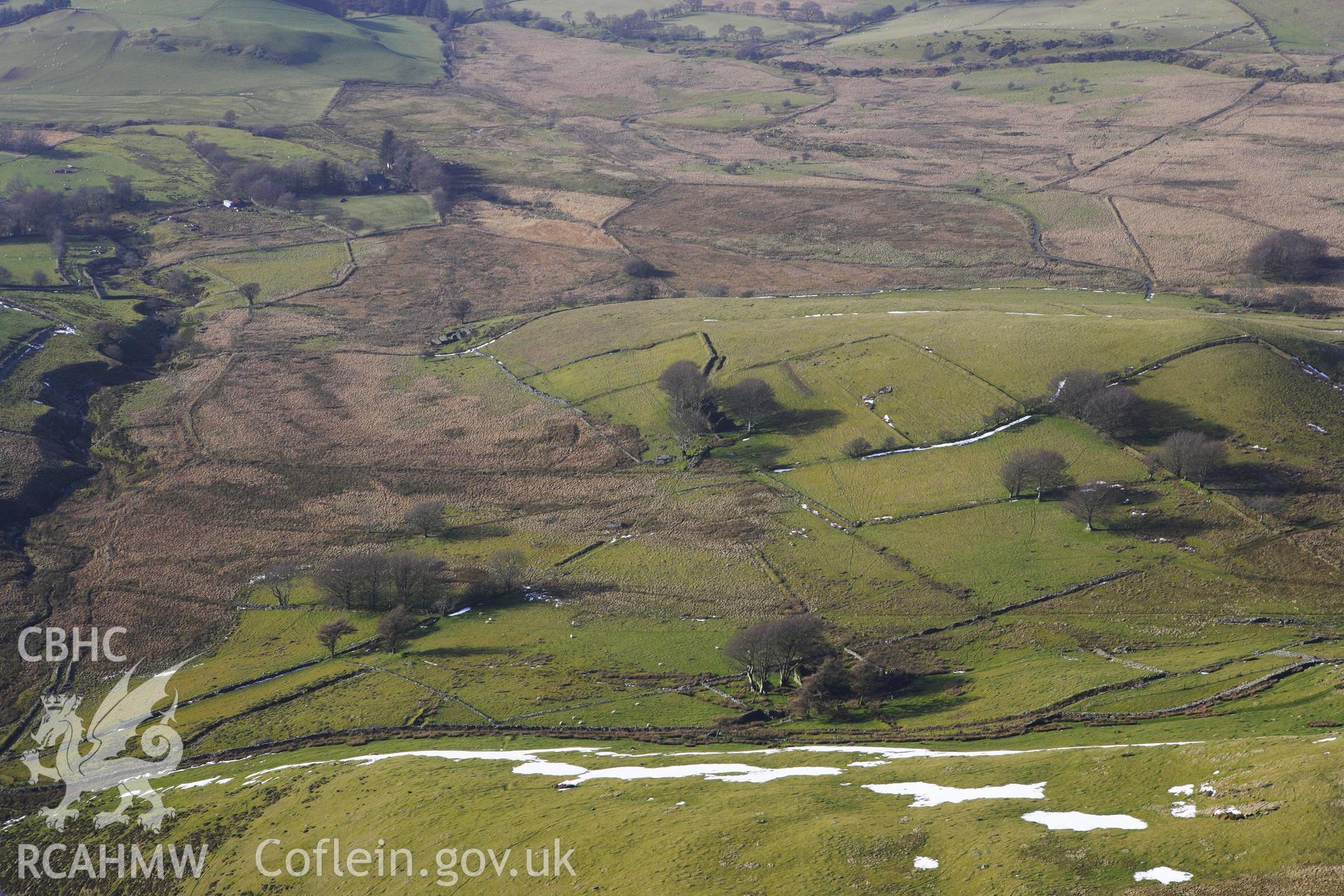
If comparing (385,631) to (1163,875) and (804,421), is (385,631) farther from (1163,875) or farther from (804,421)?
(1163,875)

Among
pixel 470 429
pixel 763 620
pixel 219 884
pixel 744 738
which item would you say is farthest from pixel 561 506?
pixel 219 884

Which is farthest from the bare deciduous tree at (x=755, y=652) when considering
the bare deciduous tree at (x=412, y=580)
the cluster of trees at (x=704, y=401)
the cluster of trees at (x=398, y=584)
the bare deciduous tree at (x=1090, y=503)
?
the cluster of trees at (x=704, y=401)

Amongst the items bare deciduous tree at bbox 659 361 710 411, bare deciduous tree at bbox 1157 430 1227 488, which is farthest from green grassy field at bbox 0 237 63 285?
bare deciduous tree at bbox 1157 430 1227 488

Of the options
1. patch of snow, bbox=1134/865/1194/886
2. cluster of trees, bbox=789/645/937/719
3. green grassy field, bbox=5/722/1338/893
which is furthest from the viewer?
cluster of trees, bbox=789/645/937/719

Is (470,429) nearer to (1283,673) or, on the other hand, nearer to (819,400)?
(819,400)

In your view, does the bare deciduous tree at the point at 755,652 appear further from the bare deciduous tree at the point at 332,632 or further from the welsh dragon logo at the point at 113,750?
the welsh dragon logo at the point at 113,750

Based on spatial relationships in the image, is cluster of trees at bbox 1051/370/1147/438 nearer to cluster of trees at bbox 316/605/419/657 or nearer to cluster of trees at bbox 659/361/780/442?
cluster of trees at bbox 659/361/780/442
